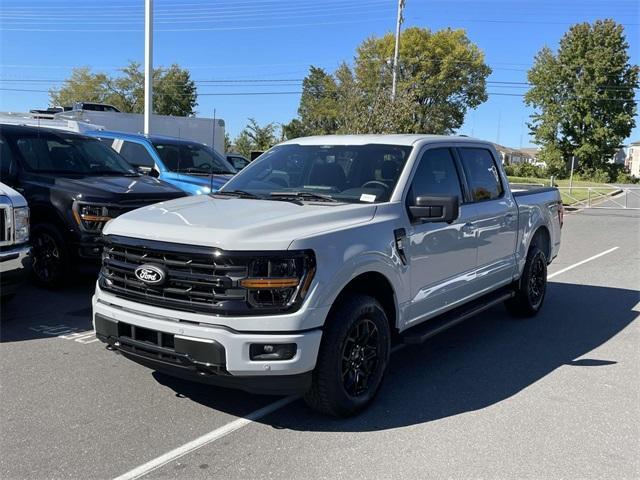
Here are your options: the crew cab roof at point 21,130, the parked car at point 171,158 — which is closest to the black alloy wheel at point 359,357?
the crew cab roof at point 21,130

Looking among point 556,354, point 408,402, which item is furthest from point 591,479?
point 556,354

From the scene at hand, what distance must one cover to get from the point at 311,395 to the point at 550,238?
4681 millimetres

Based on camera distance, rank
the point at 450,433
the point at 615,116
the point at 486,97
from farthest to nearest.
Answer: the point at 615,116 → the point at 486,97 → the point at 450,433

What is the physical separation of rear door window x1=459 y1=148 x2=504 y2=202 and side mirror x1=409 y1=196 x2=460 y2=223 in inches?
53.4

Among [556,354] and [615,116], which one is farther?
[615,116]

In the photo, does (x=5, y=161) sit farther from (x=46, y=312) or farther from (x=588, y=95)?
(x=588, y=95)

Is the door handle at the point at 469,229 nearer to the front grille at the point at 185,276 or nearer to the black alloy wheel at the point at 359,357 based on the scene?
the black alloy wheel at the point at 359,357

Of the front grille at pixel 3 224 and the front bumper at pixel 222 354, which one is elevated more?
the front grille at pixel 3 224

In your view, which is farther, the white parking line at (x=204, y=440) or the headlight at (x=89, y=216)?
the headlight at (x=89, y=216)

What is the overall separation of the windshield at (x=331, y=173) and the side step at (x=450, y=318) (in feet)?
3.48

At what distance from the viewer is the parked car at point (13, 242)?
5.46 m

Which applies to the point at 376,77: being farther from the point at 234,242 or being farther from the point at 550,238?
the point at 234,242

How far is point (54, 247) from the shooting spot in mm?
7027

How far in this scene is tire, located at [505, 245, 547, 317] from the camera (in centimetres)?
671
